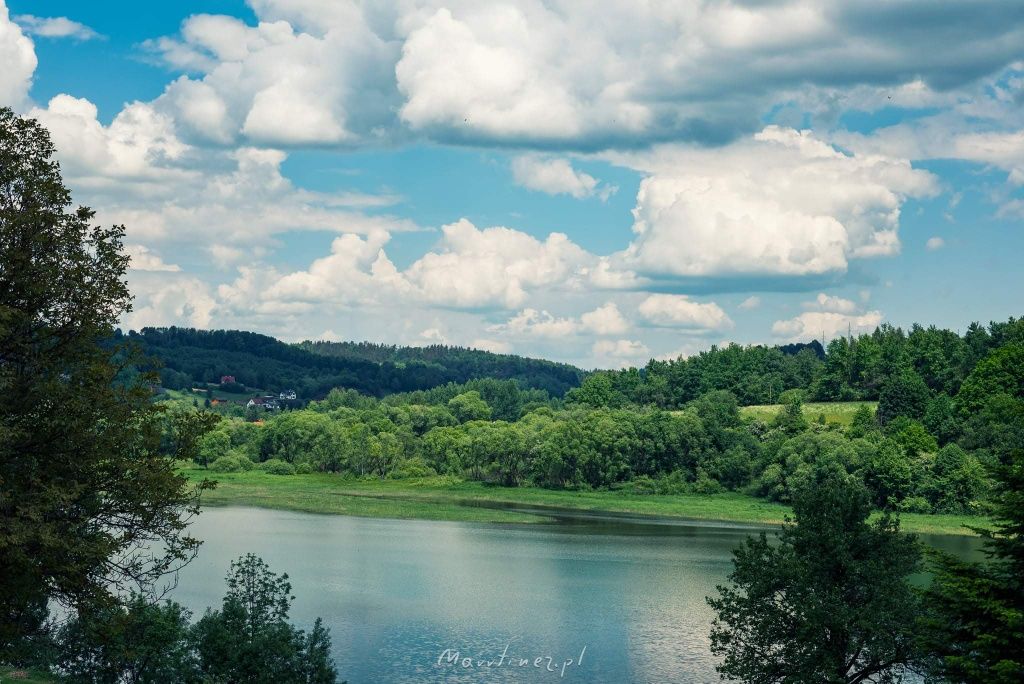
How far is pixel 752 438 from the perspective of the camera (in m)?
124

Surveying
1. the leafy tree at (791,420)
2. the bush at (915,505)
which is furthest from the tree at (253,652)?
the leafy tree at (791,420)

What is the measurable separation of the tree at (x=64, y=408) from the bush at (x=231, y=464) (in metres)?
117

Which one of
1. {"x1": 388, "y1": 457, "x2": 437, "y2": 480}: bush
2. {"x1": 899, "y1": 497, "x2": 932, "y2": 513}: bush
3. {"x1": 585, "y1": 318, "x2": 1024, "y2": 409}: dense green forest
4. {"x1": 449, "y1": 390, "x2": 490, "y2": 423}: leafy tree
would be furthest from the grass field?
{"x1": 449, "y1": 390, "x2": 490, "y2": 423}: leafy tree

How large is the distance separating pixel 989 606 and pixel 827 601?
11.7 meters

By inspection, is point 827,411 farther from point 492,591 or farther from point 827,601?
point 827,601

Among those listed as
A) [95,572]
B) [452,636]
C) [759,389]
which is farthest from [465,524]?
[759,389]

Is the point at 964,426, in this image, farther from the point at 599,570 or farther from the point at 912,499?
the point at 599,570

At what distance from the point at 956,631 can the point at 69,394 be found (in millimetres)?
18968

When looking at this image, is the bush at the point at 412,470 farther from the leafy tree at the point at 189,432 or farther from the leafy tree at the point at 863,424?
the leafy tree at the point at 189,432

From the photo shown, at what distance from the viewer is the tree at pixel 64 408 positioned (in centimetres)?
2098

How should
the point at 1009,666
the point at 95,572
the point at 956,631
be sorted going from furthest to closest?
the point at 95,572, the point at 956,631, the point at 1009,666

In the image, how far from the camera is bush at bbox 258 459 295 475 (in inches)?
5413

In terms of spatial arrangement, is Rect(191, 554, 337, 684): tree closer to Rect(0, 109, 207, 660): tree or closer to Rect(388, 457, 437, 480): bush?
Rect(0, 109, 207, 660): tree

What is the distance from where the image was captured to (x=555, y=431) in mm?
129125
